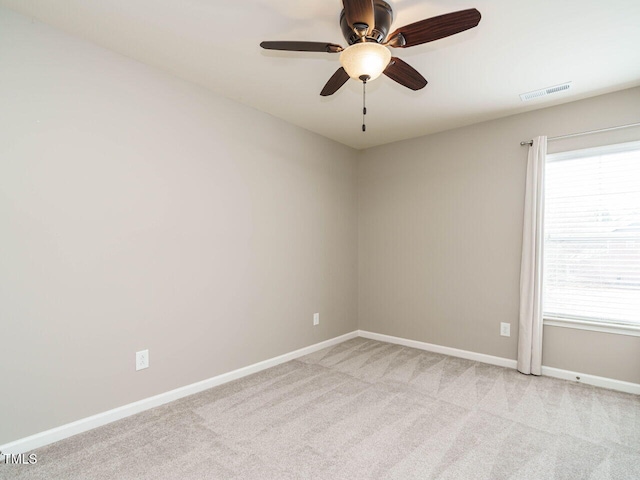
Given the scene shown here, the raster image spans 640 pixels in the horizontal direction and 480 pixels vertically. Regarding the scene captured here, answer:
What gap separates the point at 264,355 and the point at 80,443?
5.07ft

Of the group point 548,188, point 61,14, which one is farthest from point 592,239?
point 61,14

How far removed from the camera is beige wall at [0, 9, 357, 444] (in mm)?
1964

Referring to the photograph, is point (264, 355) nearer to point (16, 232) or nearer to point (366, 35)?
point (16, 232)

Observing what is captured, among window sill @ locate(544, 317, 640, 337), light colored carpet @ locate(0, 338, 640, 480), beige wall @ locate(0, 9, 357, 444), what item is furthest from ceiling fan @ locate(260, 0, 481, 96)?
window sill @ locate(544, 317, 640, 337)

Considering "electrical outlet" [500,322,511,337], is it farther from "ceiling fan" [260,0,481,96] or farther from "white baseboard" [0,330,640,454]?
"ceiling fan" [260,0,481,96]

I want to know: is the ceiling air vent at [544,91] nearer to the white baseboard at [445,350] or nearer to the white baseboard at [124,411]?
the white baseboard at [445,350]

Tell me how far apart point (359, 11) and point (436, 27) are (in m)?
0.37

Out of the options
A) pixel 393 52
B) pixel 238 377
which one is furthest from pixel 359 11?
pixel 238 377

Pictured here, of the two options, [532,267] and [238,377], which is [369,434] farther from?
[532,267]

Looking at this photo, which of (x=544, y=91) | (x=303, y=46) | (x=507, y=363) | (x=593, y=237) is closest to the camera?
(x=303, y=46)

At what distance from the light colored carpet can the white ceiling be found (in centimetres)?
243

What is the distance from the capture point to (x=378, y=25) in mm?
1781

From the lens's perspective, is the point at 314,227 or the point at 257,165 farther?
the point at 314,227

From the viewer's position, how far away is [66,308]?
2117 millimetres
